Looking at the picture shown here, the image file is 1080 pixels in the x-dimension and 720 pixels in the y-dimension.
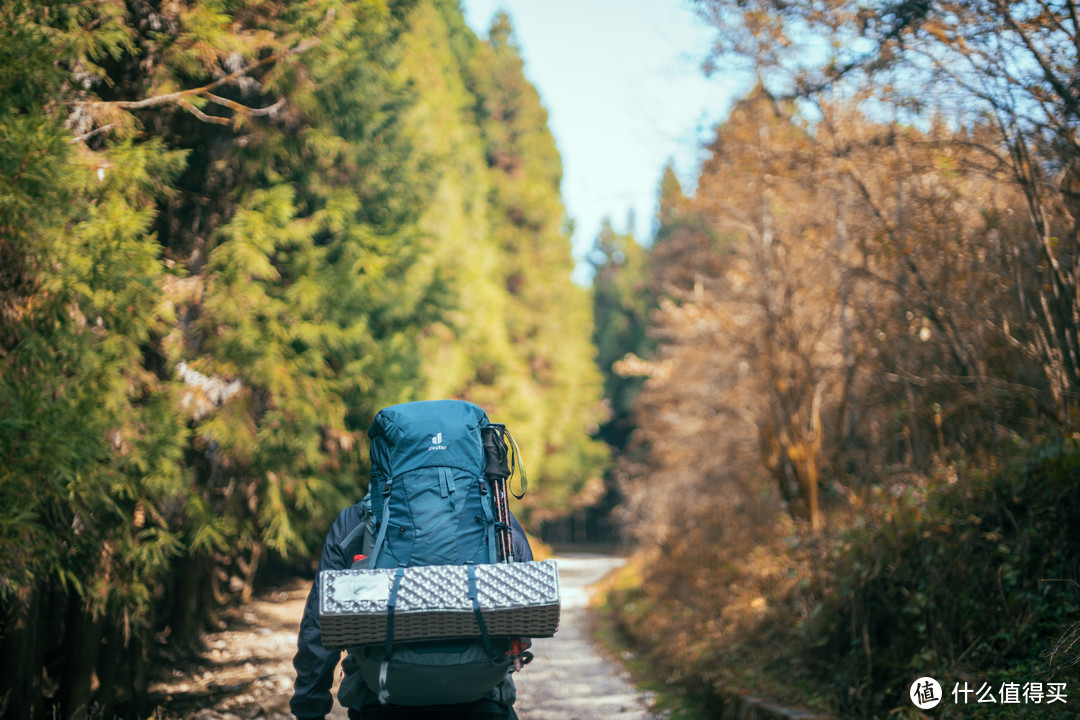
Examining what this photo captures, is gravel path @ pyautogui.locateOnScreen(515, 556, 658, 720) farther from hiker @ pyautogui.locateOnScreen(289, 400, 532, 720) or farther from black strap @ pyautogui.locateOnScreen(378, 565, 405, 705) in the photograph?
black strap @ pyautogui.locateOnScreen(378, 565, 405, 705)

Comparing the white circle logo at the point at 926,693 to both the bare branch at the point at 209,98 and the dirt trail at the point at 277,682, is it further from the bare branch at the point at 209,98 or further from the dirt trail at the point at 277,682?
the bare branch at the point at 209,98

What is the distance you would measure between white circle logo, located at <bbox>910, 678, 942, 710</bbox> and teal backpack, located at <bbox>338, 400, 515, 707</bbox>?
11.1 ft

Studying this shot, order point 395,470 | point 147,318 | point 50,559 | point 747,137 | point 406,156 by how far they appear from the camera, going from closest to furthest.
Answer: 1. point 395,470
2. point 50,559
3. point 147,318
4. point 747,137
5. point 406,156

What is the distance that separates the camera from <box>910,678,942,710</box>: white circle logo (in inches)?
195

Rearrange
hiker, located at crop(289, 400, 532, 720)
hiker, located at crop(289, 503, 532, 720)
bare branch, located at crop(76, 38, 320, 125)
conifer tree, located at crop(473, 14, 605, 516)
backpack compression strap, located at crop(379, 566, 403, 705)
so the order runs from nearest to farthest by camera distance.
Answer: backpack compression strap, located at crop(379, 566, 403, 705) < hiker, located at crop(289, 400, 532, 720) < hiker, located at crop(289, 503, 532, 720) < bare branch, located at crop(76, 38, 320, 125) < conifer tree, located at crop(473, 14, 605, 516)

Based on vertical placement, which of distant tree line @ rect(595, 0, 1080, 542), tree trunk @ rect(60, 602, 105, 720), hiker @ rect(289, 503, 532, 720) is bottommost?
tree trunk @ rect(60, 602, 105, 720)

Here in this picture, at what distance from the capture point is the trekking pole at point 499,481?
2.79m

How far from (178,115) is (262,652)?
591 cm

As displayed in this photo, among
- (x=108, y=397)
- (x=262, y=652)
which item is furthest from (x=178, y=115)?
(x=262, y=652)

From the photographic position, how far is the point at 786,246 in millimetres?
10570

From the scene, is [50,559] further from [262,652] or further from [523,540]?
[262,652]

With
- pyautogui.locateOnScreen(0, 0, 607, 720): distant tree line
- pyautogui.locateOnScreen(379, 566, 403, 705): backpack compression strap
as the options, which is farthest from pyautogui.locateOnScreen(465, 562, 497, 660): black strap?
pyautogui.locateOnScreen(0, 0, 607, 720): distant tree line

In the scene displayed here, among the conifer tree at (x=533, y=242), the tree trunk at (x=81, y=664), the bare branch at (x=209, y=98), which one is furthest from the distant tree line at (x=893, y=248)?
the conifer tree at (x=533, y=242)

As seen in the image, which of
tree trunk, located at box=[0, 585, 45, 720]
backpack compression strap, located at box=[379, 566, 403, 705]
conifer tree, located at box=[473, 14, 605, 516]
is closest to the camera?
backpack compression strap, located at box=[379, 566, 403, 705]
